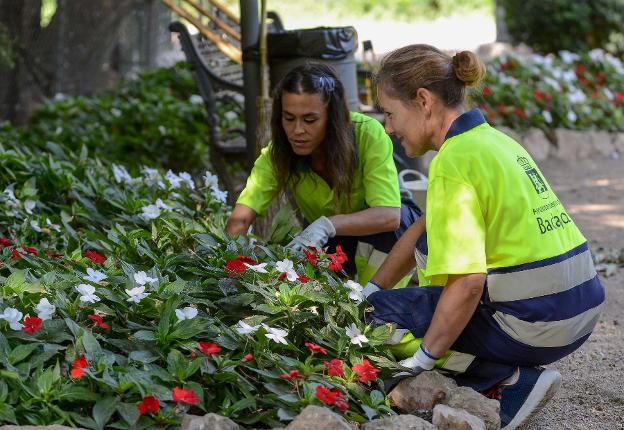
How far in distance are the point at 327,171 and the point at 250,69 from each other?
1.46 meters

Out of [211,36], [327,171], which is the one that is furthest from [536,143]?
[327,171]

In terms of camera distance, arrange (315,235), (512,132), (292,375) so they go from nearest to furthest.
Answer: (292,375) → (315,235) → (512,132)

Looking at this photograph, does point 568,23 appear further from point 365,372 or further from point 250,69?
point 365,372

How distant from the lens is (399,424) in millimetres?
2580

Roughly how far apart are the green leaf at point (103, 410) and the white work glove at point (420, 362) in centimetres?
86

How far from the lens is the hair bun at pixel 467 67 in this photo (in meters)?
2.99

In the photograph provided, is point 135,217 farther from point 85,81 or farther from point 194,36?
point 85,81

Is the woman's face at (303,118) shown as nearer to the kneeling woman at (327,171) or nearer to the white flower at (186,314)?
the kneeling woman at (327,171)

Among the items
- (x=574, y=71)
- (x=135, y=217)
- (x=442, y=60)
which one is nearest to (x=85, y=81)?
(x=574, y=71)

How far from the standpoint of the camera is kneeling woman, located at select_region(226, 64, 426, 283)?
3.82 meters

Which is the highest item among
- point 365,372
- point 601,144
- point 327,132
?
point 327,132

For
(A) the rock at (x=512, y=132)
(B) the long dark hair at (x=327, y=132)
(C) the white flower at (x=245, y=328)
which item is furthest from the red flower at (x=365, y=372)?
(A) the rock at (x=512, y=132)

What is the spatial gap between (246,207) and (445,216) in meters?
1.22

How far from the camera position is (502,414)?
3.04 meters
